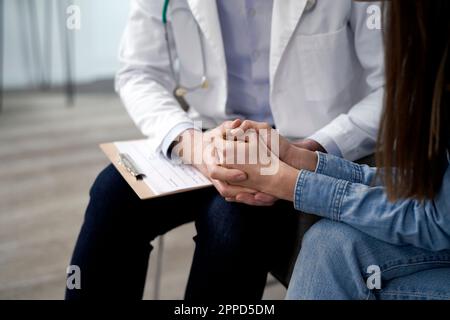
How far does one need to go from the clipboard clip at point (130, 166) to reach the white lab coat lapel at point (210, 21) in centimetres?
28

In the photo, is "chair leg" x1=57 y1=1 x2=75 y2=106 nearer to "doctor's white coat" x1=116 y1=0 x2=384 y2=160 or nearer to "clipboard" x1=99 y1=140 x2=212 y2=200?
"doctor's white coat" x1=116 y1=0 x2=384 y2=160

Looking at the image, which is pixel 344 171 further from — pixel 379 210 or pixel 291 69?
pixel 291 69

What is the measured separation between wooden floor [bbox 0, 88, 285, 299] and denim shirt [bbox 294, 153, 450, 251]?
81cm

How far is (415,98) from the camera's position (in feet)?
2.01

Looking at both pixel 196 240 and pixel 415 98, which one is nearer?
pixel 415 98

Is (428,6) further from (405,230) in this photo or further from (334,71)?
(334,71)

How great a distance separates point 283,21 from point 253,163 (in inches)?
12.6

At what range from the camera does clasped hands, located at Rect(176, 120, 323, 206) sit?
2.61 ft

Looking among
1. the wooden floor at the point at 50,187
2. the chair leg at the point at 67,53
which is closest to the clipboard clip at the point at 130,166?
the wooden floor at the point at 50,187

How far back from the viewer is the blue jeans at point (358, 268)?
27.2 inches
